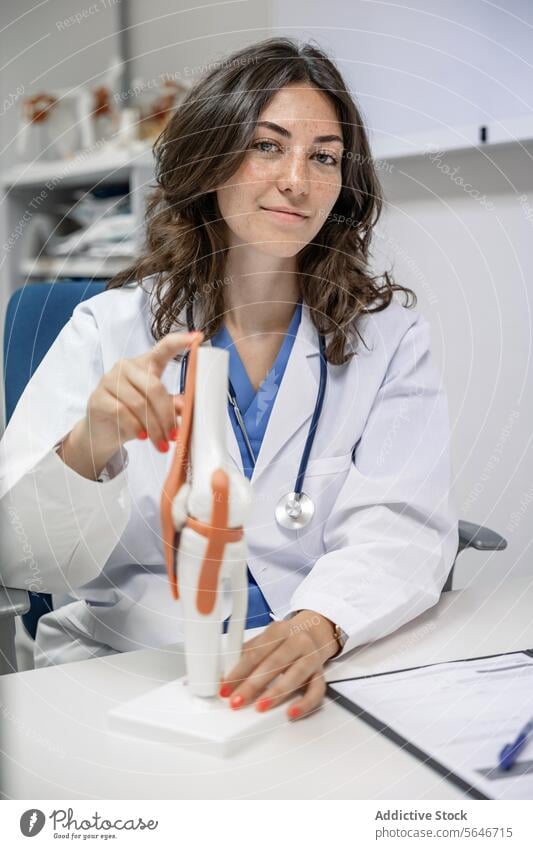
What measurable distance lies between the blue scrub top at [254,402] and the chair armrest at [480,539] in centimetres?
27

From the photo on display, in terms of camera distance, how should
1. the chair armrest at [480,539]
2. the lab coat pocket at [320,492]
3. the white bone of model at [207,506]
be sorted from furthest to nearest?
the chair armrest at [480,539]
the lab coat pocket at [320,492]
the white bone of model at [207,506]

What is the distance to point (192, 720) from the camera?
0.50 metres

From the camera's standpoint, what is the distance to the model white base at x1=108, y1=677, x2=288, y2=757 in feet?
1.60

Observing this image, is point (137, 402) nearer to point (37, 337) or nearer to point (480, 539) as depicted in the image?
point (37, 337)

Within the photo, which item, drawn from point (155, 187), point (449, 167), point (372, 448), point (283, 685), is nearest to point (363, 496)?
point (372, 448)

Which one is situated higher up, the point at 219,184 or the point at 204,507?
the point at 219,184

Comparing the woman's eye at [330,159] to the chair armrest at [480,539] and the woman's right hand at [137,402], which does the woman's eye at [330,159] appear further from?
the chair armrest at [480,539]

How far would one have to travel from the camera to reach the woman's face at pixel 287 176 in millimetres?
566

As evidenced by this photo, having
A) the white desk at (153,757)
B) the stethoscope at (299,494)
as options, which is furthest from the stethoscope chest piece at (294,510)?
the white desk at (153,757)

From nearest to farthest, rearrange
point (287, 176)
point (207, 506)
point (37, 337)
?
point (207, 506) → point (287, 176) → point (37, 337)

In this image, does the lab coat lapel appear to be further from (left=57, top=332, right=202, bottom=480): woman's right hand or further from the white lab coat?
(left=57, top=332, right=202, bottom=480): woman's right hand

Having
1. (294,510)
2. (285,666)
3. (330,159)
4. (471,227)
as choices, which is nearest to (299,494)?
(294,510)

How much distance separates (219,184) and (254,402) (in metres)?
0.16
